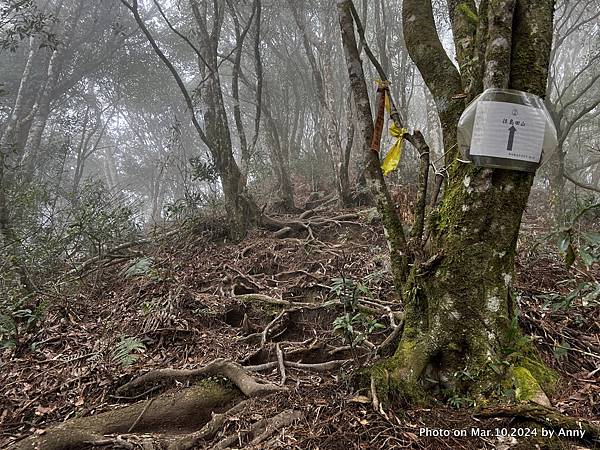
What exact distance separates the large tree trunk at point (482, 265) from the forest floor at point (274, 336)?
22 cm

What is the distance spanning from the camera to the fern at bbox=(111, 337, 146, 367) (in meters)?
3.57

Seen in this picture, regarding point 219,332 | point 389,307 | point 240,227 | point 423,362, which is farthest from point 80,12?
point 423,362

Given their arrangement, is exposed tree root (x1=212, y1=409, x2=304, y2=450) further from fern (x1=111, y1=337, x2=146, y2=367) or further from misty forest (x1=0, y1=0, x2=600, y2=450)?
fern (x1=111, y1=337, x2=146, y2=367)

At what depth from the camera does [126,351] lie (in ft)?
12.0

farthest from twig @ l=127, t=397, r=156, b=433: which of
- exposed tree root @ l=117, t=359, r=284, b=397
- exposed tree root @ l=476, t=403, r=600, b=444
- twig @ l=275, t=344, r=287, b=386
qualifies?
exposed tree root @ l=476, t=403, r=600, b=444

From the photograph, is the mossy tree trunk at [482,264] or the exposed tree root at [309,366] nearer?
the mossy tree trunk at [482,264]

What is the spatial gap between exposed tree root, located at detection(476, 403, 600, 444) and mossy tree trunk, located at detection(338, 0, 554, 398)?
191 mm

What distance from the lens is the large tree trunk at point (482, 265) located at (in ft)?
7.33

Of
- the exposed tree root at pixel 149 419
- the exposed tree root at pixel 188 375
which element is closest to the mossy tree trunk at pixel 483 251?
the exposed tree root at pixel 188 375

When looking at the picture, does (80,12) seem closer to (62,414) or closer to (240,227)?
(240,227)

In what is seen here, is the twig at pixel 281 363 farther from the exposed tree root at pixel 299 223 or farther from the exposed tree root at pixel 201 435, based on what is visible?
the exposed tree root at pixel 299 223

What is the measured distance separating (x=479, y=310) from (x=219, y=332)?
279 cm

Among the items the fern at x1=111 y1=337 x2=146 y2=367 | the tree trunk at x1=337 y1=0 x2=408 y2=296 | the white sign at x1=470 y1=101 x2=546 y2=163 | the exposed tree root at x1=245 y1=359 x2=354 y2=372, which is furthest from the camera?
the fern at x1=111 y1=337 x2=146 y2=367

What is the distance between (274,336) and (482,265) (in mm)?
2404
